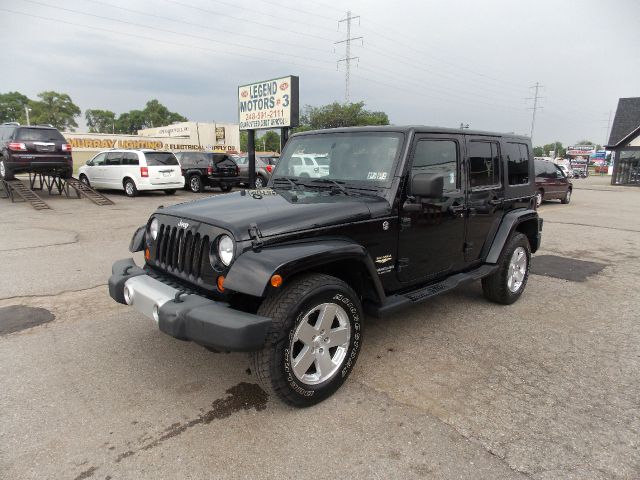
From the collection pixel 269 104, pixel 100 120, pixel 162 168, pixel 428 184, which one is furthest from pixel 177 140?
pixel 100 120

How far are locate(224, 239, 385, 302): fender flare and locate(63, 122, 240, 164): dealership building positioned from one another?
115ft

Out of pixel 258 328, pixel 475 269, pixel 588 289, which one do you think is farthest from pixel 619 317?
pixel 258 328

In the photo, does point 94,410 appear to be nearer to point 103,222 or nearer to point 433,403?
point 433,403

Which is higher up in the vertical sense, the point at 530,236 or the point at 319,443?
the point at 530,236

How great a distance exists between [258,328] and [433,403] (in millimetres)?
1363

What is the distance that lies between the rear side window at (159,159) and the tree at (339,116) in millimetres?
28670

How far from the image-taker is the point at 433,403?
2922 mm

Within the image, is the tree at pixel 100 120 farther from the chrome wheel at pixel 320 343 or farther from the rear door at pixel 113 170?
the chrome wheel at pixel 320 343

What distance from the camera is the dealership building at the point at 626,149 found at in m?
29.9

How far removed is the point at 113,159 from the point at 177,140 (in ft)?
85.7

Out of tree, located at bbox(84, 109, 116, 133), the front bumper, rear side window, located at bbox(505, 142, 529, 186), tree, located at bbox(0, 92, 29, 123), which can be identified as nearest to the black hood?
the front bumper

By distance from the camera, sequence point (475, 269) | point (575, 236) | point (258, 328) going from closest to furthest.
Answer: point (258, 328) < point (475, 269) < point (575, 236)

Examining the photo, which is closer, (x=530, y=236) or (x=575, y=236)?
(x=530, y=236)

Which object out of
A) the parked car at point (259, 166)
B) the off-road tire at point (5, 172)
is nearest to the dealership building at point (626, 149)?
the parked car at point (259, 166)
